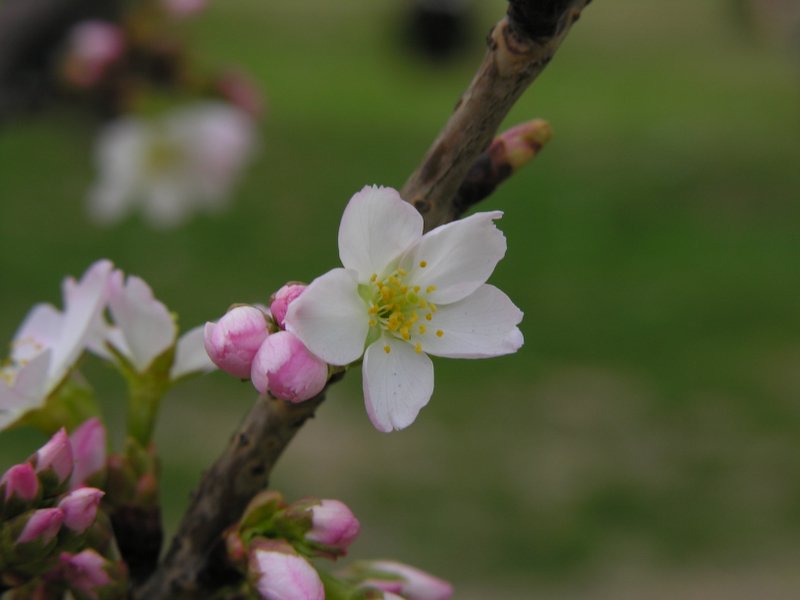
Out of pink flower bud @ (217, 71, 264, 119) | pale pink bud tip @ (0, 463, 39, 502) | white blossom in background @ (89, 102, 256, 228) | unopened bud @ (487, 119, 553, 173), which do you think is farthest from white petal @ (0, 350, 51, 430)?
white blossom in background @ (89, 102, 256, 228)

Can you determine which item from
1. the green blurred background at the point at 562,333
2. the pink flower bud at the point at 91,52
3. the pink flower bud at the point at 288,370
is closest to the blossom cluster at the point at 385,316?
the pink flower bud at the point at 288,370

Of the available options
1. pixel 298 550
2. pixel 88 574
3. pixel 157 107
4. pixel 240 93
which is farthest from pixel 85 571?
pixel 157 107

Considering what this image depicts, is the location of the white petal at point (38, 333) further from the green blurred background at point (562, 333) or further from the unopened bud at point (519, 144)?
the green blurred background at point (562, 333)

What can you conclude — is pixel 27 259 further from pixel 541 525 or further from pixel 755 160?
pixel 755 160

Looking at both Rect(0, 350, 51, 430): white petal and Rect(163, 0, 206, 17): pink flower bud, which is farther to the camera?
Rect(163, 0, 206, 17): pink flower bud

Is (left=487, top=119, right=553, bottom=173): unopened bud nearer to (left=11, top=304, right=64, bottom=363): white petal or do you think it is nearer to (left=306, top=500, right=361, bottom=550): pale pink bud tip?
(left=306, top=500, right=361, bottom=550): pale pink bud tip

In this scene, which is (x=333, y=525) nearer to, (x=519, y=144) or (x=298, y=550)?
(x=298, y=550)

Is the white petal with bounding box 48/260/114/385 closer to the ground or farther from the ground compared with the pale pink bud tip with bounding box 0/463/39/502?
farther from the ground
